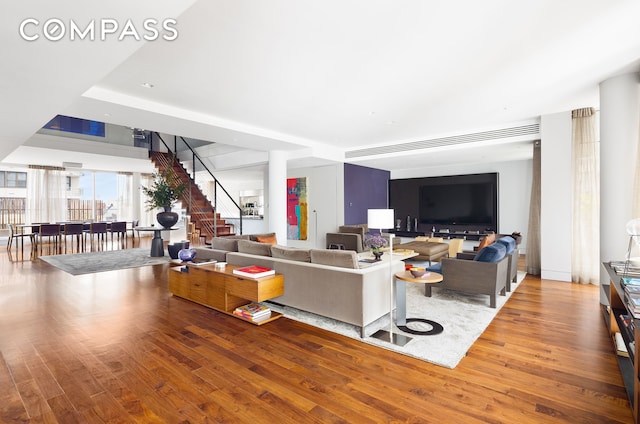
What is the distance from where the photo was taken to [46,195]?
11836 millimetres

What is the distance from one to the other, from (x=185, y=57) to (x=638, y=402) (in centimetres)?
459

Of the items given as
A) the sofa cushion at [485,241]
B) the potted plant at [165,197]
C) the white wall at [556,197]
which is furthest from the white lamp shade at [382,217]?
the potted plant at [165,197]

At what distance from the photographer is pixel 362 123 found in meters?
6.14

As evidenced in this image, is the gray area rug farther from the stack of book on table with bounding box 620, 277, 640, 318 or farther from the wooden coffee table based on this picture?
the stack of book on table with bounding box 620, 277, 640, 318

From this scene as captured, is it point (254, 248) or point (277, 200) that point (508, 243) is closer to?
point (254, 248)

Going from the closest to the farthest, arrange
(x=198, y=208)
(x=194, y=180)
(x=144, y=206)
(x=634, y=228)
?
(x=634, y=228) < (x=198, y=208) < (x=194, y=180) < (x=144, y=206)

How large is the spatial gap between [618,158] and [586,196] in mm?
1548

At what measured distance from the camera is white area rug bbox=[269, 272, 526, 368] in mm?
2844

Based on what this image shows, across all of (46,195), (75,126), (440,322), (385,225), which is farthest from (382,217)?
(46,195)

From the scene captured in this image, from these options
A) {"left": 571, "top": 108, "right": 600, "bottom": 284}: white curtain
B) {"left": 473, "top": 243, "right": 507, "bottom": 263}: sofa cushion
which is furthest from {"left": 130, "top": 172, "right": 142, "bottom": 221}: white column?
{"left": 571, "top": 108, "right": 600, "bottom": 284}: white curtain

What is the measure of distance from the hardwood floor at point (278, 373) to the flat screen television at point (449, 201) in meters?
5.40

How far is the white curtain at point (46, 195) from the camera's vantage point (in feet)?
37.9

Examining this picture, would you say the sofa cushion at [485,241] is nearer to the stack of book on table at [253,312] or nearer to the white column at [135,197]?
the stack of book on table at [253,312]

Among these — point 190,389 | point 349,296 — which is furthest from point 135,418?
point 349,296
